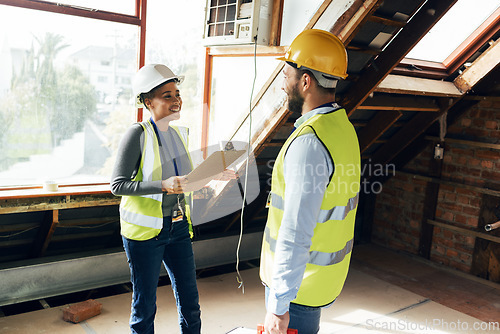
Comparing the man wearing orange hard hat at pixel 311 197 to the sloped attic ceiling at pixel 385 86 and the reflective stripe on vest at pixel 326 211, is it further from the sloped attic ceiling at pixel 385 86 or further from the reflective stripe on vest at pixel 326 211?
the sloped attic ceiling at pixel 385 86

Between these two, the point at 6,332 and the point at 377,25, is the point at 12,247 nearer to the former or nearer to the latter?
the point at 6,332

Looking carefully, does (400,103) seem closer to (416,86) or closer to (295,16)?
(416,86)

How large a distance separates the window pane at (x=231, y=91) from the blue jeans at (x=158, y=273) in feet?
3.58

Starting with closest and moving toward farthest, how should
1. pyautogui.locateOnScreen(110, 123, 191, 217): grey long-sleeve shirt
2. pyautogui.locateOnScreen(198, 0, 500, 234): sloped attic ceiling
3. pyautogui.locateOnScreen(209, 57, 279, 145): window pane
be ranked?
pyautogui.locateOnScreen(110, 123, 191, 217): grey long-sleeve shirt → pyautogui.locateOnScreen(198, 0, 500, 234): sloped attic ceiling → pyautogui.locateOnScreen(209, 57, 279, 145): window pane

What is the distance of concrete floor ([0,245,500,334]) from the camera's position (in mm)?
3020

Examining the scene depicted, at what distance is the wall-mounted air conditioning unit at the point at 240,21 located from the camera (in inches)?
112

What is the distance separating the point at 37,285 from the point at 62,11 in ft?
6.06

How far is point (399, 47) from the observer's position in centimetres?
299

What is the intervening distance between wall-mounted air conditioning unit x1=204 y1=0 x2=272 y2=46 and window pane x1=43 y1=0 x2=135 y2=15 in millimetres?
538

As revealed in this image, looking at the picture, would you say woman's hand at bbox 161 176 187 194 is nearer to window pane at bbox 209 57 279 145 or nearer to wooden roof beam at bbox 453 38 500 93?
window pane at bbox 209 57 279 145

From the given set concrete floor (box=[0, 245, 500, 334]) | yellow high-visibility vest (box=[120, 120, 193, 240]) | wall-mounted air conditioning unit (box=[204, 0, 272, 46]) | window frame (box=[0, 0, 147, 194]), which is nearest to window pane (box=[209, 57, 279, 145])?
wall-mounted air conditioning unit (box=[204, 0, 272, 46])

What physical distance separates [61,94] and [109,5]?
2.20 feet

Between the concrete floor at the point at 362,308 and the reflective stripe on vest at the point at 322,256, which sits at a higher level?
the reflective stripe on vest at the point at 322,256

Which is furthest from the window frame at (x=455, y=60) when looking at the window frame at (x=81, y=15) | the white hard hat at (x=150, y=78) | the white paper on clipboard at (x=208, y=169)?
the white hard hat at (x=150, y=78)
